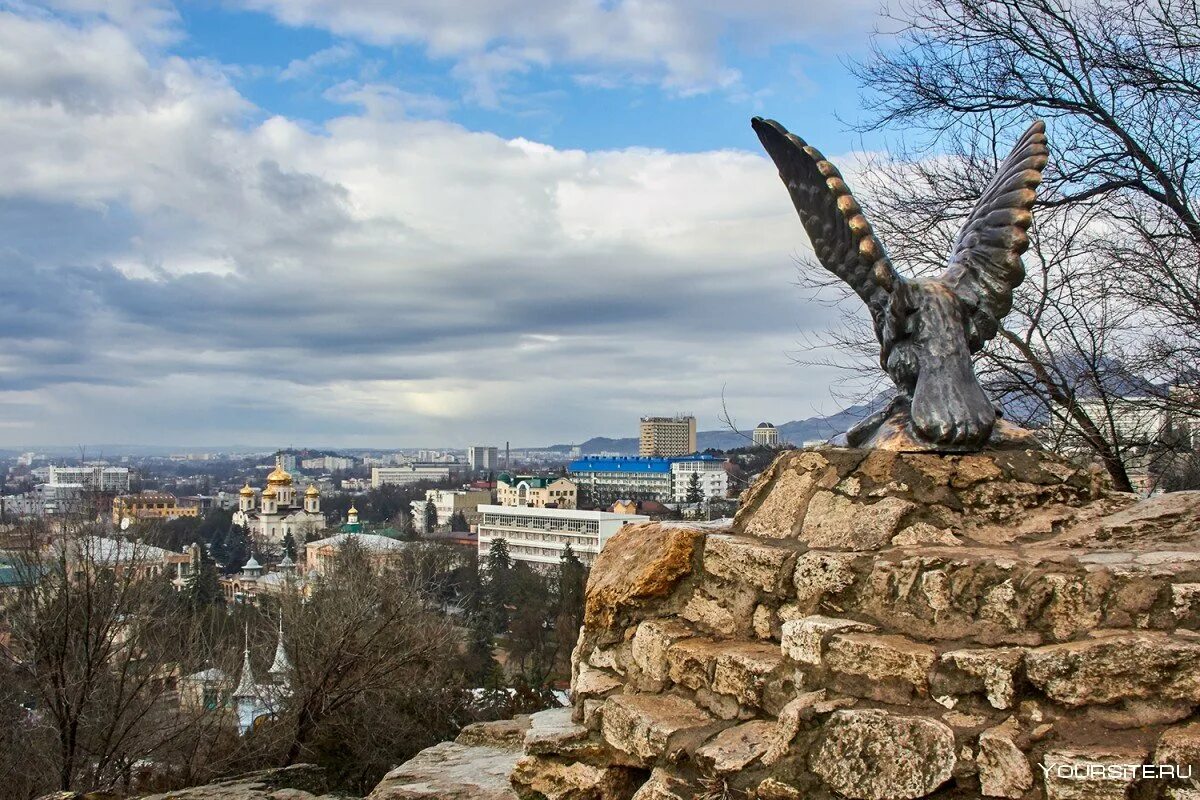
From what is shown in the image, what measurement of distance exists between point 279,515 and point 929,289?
75650mm

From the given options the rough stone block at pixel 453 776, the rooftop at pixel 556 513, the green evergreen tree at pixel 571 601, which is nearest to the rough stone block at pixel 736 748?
the rough stone block at pixel 453 776

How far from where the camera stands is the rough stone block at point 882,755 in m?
2.90

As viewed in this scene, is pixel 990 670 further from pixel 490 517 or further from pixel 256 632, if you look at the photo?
pixel 490 517

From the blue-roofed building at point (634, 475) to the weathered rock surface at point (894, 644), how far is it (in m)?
67.1

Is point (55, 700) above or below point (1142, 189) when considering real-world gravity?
below

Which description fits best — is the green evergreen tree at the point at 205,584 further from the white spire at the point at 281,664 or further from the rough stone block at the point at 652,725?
the rough stone block at the point at 652,725

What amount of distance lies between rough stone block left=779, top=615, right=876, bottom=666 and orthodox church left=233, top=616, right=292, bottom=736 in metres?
11.0

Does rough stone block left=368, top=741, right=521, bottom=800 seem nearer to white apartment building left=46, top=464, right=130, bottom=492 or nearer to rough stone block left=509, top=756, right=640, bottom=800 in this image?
rough stone block left=509, top=756, right=640, bottom=800

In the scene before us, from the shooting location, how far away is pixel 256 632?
18062mm

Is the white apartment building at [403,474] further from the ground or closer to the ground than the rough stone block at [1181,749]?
closer to the ground

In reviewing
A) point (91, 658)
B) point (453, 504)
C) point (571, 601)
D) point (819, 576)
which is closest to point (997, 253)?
point (819, 576)

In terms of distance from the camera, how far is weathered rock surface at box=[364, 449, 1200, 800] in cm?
279

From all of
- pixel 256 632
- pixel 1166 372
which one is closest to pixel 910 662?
pixel 1166 372

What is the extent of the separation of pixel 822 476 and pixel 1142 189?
6.03 metres
